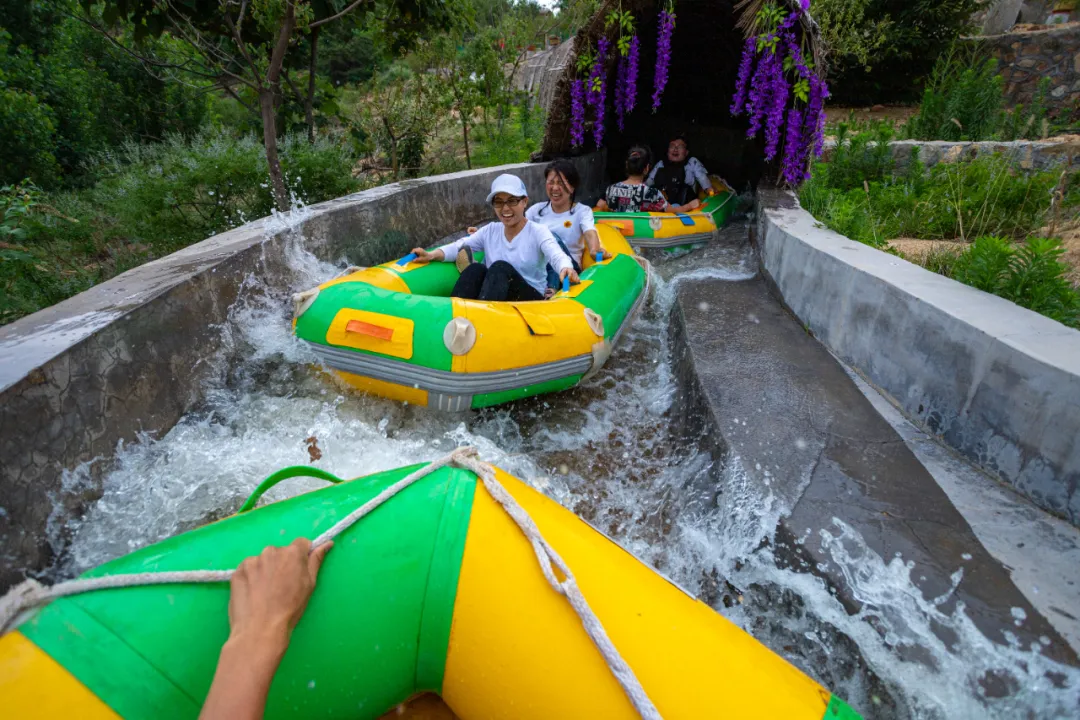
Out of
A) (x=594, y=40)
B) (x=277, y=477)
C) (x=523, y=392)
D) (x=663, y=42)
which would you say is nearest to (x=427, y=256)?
(x=523, y=392)

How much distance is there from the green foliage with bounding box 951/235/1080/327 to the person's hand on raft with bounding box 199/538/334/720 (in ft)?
8.82

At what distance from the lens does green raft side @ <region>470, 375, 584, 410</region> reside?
9.42 feet

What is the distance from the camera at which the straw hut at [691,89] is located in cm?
589

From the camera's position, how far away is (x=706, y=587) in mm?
2041

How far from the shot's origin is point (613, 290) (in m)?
3.70

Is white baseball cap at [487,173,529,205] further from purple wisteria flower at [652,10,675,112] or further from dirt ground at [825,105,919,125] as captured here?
dirt ground at [825,105,919,125]

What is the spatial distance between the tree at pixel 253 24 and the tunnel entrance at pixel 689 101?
2085 millimetres

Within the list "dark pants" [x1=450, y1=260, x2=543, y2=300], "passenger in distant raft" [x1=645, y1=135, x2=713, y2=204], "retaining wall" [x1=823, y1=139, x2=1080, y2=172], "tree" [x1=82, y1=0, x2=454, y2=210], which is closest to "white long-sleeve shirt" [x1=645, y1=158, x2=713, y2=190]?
"passenger in distant raft" [x1=645, y1=135, x2=713, y2=204]

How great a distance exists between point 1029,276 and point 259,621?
113 inches

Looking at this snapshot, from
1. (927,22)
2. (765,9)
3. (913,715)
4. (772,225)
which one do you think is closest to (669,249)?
(772,225)

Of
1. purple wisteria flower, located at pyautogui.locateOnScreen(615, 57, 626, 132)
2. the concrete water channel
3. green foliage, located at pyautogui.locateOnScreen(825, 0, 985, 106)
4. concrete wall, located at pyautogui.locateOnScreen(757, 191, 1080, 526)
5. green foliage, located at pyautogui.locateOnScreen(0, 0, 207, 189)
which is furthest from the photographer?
green foliage, located at pyautogui.locateOnScreen(825, 0, 985, 106)

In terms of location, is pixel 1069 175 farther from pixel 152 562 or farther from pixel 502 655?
pixel 152 562

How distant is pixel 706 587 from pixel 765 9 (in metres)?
4.84

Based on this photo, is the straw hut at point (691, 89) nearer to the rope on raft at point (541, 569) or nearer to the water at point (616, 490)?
the water at point (616, 490)
